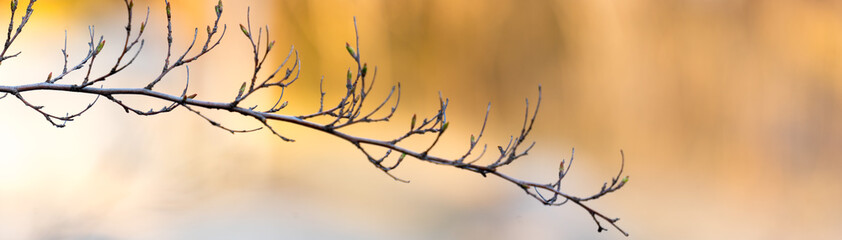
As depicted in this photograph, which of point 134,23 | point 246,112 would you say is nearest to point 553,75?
point 134,23

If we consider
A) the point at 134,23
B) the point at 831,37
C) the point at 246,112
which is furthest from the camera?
the point at 831,37

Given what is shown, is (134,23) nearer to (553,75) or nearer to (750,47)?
(553,75)

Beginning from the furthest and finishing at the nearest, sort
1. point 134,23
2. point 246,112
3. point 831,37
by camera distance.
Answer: point 831,37, point 134,23, point 246,112

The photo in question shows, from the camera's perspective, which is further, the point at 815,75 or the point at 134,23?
the point at 815,75

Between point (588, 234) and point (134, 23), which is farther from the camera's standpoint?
point (588, 234)

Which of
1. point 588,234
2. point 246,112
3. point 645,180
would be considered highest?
point 645,180

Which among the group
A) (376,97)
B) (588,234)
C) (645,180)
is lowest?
(588,234)

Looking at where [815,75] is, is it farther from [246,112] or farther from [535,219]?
[246,112]

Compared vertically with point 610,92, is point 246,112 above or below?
below

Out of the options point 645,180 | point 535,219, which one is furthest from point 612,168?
point 535,219
